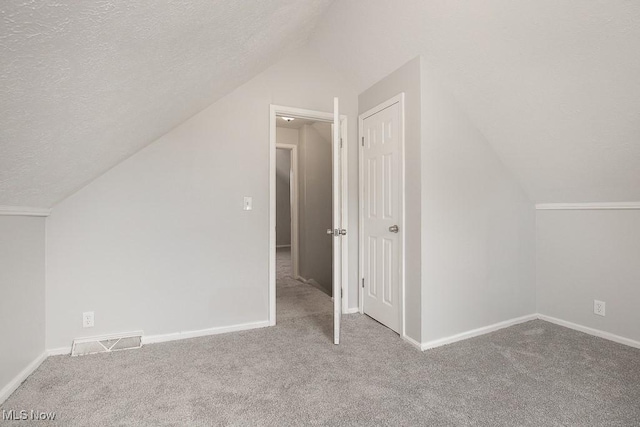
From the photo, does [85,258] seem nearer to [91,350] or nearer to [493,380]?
[91,350]

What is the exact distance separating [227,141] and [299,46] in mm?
1145

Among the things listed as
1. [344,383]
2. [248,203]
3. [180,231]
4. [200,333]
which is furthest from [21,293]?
[344,383]

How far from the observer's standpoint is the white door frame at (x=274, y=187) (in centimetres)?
271

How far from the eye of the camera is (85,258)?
2.20m

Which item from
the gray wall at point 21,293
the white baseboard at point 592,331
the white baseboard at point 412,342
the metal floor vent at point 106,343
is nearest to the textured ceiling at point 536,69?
the white baseboard at point 592,331

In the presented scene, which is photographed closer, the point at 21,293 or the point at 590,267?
the point at 21,293

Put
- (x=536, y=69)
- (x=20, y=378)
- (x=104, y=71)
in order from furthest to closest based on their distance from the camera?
(x=536, y=69), (x=20, y=378), (x=104, y=71)

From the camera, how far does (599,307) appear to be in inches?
98.3

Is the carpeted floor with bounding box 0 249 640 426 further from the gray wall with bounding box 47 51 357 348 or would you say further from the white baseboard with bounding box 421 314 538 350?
the gray wall with bounding box 47 51 357 348

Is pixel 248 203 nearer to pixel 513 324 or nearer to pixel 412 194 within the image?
pixel 412 194

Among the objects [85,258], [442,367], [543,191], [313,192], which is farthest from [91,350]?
[543,191]

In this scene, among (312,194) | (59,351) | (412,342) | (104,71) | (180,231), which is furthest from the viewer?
(312,194)

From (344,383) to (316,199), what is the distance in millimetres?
2852

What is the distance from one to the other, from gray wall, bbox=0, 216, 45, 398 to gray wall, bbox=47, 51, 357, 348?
0.11 metres
